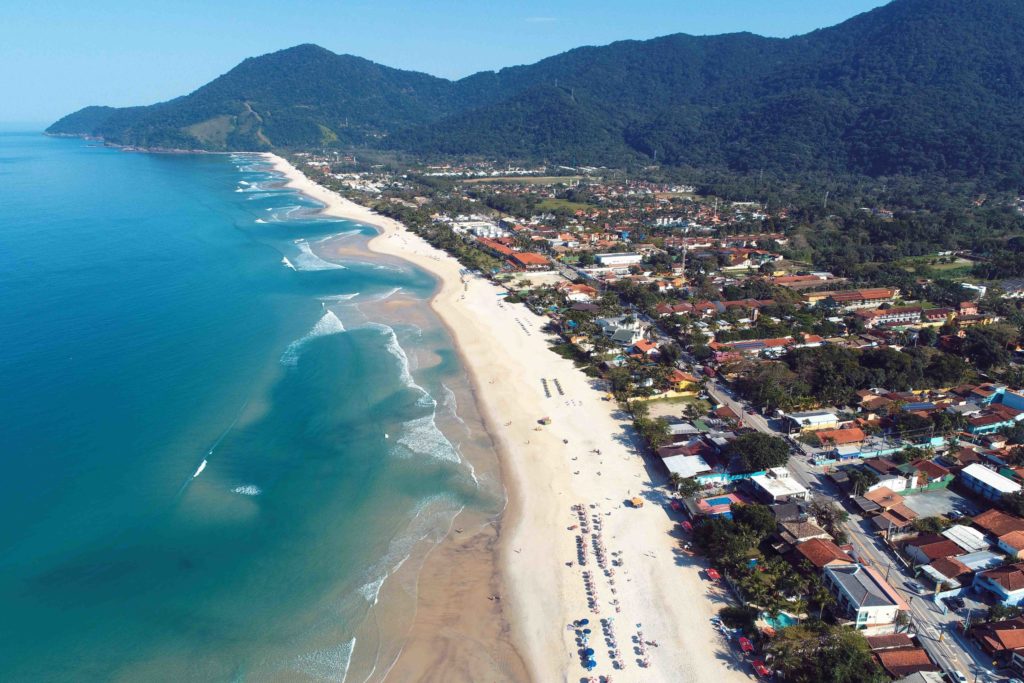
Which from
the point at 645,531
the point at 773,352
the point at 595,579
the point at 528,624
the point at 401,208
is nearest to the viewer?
the point at 528,624

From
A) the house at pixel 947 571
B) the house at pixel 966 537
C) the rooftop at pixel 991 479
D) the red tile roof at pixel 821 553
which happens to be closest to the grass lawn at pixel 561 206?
the rooftop at pixel 991 479

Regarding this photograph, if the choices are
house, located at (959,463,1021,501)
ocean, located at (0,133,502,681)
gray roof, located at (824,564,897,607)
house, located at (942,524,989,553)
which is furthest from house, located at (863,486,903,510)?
ocean, located at (0,133,502,681)

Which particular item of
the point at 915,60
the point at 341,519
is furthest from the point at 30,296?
the point at 915,60

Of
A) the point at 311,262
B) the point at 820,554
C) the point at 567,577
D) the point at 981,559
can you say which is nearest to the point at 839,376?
the point at 981,559

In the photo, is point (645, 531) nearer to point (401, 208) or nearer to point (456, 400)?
point (456, 400)

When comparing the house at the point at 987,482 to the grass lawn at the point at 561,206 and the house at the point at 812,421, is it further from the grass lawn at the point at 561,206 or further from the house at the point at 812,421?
the grass lawn at the point at 561,206

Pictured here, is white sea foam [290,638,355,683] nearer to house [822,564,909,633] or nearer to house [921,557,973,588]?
house [822,564,909,633]

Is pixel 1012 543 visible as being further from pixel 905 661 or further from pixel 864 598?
pixel 905 661
